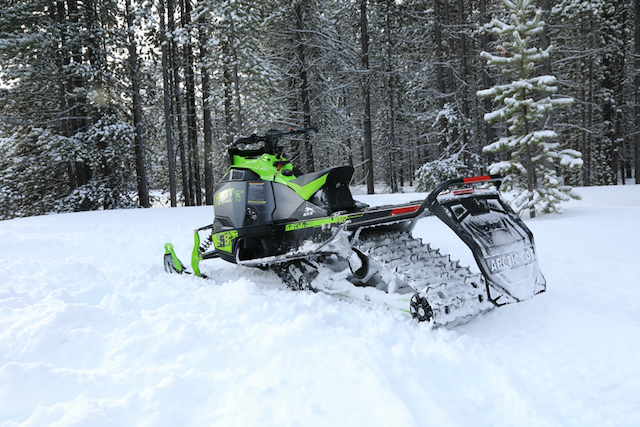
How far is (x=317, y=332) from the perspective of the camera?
2727mm

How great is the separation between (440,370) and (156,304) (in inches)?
96.2

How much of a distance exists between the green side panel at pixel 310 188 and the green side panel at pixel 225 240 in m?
0.94

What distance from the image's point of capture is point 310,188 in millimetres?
3811

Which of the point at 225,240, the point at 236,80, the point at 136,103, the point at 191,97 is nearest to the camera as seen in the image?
the point at 225,240

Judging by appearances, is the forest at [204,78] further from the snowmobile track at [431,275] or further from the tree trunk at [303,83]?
the snowmobile track at [431,275]

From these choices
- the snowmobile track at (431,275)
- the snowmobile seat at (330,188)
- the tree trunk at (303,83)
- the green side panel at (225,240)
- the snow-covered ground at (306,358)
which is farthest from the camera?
the tree trunk at (303,83)

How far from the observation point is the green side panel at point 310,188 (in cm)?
375

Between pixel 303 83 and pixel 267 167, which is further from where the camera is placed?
pixel 303 83

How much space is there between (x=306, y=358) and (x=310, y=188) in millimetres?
1836

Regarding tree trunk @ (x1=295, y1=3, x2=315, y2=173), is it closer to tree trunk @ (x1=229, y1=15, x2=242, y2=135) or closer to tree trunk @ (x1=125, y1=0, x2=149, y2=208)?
tree trunk @ (x1=229, y1=15, x2=242, y2=135)

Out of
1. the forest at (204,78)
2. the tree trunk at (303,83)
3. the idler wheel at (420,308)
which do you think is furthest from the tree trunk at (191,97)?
the idler wheel at (420,308)

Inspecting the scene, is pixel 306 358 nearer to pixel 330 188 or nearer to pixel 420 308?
pixel 420 308

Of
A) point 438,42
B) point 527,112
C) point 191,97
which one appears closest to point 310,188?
point 527,112

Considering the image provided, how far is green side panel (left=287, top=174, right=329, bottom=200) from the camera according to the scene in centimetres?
375
